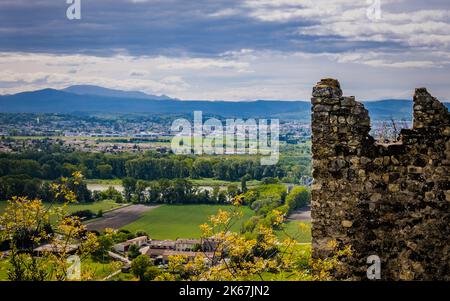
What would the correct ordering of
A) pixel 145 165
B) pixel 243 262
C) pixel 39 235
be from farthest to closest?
pixel 145 165, pixel 39 235, pixel 243 262

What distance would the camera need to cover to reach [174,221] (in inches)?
2427

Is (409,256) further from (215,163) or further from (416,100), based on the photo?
(215,163)

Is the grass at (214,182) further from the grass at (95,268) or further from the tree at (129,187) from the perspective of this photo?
the grass at (95,268)

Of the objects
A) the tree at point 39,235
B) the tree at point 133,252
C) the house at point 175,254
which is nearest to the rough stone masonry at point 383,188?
the house at point 175,254

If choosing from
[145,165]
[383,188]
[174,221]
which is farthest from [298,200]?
[145,165]

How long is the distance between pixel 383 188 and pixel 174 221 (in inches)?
2178

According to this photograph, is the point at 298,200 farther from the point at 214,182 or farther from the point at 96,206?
the point at 214,182

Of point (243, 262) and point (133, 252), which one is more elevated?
point (243, 262)

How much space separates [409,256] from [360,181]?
1.18m

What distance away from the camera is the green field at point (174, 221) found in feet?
178

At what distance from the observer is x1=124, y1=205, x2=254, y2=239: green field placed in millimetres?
54156

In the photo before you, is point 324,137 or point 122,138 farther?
point 122,138

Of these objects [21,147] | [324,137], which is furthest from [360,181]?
[21,147]

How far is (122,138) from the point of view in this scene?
133125mm
